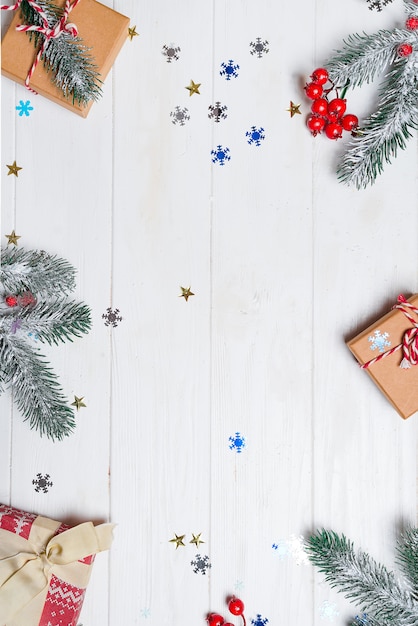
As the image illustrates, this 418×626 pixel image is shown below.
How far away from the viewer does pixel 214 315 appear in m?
1.17

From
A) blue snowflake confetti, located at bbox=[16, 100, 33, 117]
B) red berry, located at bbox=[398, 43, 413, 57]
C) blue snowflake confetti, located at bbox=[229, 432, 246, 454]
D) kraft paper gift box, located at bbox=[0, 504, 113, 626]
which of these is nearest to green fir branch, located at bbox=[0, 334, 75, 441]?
kraft paper gift box, located at bbox=[0, 504, 113, 626]

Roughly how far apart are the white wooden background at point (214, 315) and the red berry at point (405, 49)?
12 centimetres

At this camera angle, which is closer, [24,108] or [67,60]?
[67,60]

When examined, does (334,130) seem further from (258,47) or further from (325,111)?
(258,47)

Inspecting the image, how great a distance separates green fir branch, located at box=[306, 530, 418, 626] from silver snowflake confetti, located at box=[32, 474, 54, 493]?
0.52 metres

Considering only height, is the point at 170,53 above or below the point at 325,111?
above

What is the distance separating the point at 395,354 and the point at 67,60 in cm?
80

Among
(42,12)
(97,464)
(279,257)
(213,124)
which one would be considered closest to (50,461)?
(97,464)

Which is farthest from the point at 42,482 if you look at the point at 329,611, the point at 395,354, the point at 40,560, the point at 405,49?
the point at 405,49

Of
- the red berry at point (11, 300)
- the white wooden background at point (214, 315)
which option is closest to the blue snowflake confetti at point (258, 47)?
the white wooden background at point (214, 315)

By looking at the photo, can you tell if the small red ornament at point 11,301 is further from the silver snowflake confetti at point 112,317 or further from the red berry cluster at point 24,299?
the silver snowflake confetti at point 112,317

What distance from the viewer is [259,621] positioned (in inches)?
45.5

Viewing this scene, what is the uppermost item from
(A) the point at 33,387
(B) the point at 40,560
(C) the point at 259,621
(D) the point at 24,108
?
(D) the point at 24,108

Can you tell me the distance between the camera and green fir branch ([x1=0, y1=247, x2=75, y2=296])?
1118mm
